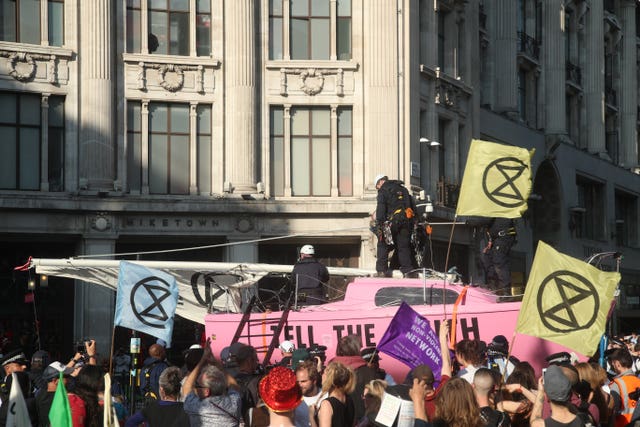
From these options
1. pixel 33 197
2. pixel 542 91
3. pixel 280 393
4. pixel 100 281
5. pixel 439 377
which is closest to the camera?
pixel 280 393

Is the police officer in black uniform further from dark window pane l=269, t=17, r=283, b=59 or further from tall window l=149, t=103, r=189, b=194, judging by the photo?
dark window pane l=269, t=17, r=283, b=59

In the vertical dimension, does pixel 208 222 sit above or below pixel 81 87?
below

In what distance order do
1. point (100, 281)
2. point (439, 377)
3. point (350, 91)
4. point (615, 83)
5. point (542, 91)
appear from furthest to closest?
point (615, 83)
point (542, 91)
point (350, 91)
point (100, 281)
point (439, 377)

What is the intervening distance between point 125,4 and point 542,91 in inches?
928

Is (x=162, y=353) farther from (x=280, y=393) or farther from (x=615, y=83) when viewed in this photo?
(x=615, y=83)

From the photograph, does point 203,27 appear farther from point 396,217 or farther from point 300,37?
point 396,217

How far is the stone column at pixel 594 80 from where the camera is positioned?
6153 centimetres

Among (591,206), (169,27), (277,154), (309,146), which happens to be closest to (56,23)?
(169,27)

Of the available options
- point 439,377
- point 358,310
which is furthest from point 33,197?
point 439,377

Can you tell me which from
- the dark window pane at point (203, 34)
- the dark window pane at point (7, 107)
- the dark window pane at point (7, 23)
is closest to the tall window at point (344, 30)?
the dark window pane at point (203, 34)

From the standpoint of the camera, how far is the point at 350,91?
38.7 metres

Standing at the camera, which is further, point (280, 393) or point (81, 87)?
point (81, 87)

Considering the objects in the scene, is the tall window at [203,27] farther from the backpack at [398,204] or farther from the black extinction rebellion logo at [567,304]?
the black extinction rebellion logo at [567,304]

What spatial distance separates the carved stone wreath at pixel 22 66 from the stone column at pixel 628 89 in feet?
123
